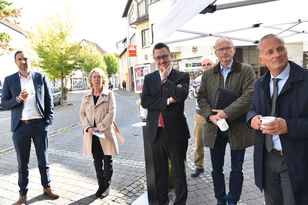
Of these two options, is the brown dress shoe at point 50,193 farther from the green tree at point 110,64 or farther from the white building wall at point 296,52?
the green tree at point 110,64

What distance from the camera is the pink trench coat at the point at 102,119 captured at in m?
3.39

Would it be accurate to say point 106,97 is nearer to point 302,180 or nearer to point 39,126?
point 39,126

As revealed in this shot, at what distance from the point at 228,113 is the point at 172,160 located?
921 millimetres

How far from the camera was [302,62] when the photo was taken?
46.1 feet

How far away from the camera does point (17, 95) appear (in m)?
3.27

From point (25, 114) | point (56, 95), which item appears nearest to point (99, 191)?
point (25, 114)

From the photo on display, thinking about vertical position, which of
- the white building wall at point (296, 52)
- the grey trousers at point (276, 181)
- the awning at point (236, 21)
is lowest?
the grey trousers at point (276, 181)

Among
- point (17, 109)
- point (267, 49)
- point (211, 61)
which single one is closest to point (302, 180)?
point (267, 49)

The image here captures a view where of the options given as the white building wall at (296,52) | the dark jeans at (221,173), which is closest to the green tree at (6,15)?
the dark jeans at (221,173)

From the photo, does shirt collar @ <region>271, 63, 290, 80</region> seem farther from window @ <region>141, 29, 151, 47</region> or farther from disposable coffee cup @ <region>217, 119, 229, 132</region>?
window @ <region>141, 29, 151, 47</region>

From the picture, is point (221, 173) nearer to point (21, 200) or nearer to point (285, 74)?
point (285, 74)

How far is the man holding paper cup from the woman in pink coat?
1456 mm

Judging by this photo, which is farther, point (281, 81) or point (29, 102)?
point (29, 102)

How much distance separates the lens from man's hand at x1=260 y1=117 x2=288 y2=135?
1668mm
